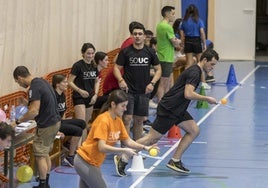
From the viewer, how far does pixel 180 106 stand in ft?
38.7

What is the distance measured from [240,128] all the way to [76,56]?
3618 mm

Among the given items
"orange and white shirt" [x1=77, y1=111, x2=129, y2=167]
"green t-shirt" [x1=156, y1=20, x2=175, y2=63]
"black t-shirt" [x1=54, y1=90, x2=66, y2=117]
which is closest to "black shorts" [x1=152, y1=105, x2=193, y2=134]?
"black t-shirt" [x1=54, y1=90, x2=66, y2=117]

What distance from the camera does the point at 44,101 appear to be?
34.5ft

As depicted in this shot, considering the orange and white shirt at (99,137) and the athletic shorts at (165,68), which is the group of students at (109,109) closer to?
the orange and white shirt at (99,137)

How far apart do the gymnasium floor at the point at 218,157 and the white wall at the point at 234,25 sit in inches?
337

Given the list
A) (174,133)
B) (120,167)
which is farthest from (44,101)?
(174,133)

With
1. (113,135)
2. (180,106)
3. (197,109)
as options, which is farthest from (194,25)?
(113,135)

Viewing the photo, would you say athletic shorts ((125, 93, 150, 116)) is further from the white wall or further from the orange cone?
the white wall

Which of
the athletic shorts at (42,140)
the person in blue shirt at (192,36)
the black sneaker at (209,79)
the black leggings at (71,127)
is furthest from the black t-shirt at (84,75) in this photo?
the black sneaker at (209,79)

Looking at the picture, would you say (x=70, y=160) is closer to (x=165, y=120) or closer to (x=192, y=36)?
(x=165, y=120)

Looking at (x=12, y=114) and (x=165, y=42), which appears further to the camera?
(x=165, y=42)

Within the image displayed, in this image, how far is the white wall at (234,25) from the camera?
2780 cm

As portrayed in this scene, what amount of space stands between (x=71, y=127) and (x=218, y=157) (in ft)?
8.75

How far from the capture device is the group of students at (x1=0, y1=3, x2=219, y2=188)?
8.77m
